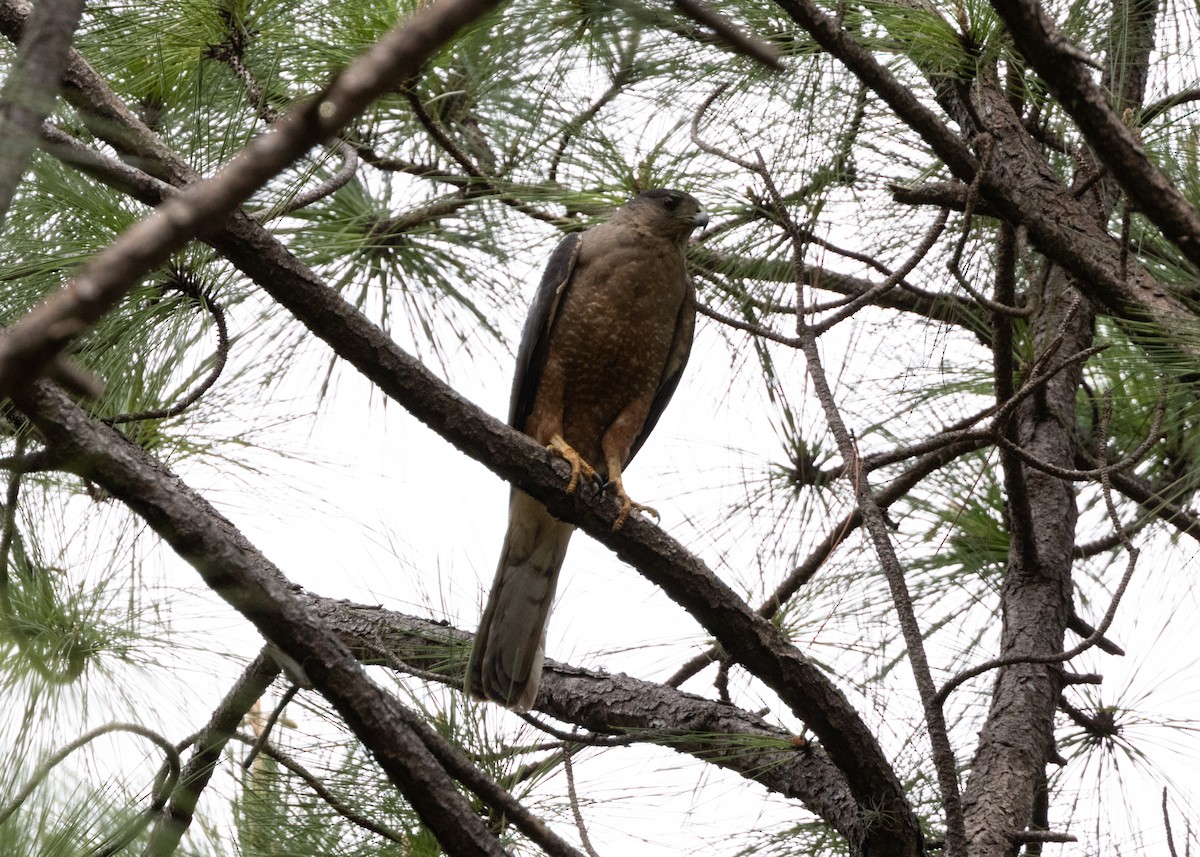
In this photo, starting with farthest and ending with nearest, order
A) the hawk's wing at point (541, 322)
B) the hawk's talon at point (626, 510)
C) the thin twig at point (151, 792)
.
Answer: the hawk's wing at point (541, 322) → the hawk's talon at point (626, 510) → the thin twig at point (151, 792)

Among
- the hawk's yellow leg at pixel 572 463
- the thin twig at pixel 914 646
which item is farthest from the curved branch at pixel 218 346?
the thin twig at pixel 914 646

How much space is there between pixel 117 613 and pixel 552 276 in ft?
6.30

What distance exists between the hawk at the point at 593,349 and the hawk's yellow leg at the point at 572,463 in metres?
0.03

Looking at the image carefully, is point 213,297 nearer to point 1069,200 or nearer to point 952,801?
point 952,801

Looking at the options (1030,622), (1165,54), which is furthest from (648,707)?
(1165,54)

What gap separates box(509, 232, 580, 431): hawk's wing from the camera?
3885mm

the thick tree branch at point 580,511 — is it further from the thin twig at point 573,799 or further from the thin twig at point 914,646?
the thin twig at point 573,799

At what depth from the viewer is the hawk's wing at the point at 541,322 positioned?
12.7 feet

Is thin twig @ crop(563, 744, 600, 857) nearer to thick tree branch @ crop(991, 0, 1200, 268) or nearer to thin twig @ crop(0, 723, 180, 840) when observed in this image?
thin twig @ crop(0, 723, 180, 840)

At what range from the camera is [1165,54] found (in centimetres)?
354

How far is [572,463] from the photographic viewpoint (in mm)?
3133

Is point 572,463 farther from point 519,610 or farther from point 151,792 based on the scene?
point 151,792

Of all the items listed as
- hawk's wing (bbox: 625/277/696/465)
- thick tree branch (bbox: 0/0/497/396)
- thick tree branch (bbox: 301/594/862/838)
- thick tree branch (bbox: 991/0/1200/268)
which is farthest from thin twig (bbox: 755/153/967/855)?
thick tree branch (bbox: 0/0/497/396)

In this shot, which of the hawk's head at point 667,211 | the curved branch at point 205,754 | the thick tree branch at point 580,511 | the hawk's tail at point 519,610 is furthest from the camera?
the hawk's head at point 667,211
